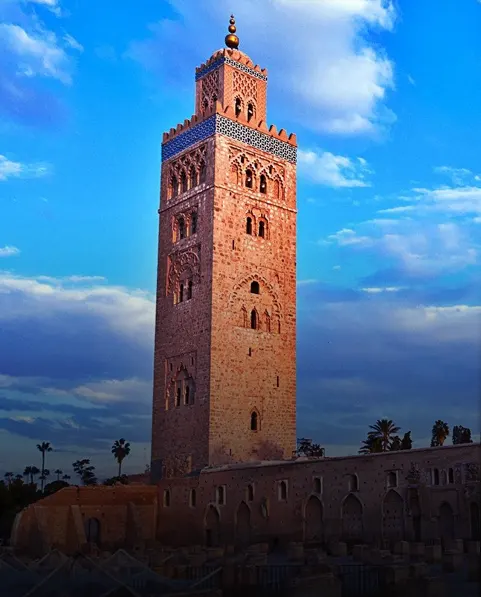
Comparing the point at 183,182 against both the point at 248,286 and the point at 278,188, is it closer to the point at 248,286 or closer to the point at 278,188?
the point at 278,188

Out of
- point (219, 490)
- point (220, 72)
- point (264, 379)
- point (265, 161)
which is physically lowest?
point (219, 490)

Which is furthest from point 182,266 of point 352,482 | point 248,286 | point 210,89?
point 352,482

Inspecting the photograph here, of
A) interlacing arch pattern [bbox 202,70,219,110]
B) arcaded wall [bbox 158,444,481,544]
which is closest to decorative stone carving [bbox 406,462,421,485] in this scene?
arcaded wall [bbox 158,444,481,544]

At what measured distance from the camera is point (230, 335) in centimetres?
2620

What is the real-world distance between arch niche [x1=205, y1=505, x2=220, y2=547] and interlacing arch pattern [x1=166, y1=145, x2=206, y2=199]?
1106 centimetres

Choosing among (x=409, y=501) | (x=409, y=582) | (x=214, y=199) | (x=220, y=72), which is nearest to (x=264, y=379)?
(x=214, y=199)

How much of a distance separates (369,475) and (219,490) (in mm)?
5780

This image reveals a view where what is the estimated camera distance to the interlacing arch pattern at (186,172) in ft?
91.4

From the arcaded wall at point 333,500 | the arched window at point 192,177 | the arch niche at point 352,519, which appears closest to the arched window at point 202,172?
the arched window at point 192,177

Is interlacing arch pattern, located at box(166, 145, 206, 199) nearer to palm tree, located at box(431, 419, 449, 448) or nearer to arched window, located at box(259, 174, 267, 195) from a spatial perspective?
arched window, located at box(259, 174, 267, 195)

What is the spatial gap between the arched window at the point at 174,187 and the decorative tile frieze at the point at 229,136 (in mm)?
894

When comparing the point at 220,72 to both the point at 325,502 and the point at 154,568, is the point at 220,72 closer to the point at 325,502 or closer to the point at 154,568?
the point at 325,502

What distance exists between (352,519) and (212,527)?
5.43m

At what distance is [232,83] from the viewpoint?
28547 millimetres
